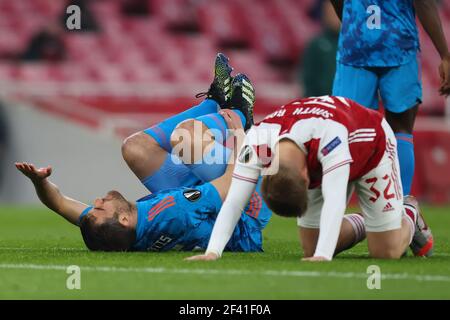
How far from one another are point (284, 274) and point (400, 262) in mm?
991

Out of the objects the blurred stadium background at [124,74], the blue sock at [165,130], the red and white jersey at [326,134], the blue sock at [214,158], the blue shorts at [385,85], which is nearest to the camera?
the red and white jersey at [326,134]

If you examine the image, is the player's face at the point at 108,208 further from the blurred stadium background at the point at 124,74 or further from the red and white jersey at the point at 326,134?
the blurred stadium background at the point at 124,74

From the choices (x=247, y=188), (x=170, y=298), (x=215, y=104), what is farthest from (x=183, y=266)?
(x=215, y=104)

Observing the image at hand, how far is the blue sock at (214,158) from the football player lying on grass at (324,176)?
0.84 meters

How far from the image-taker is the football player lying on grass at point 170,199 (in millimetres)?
6750

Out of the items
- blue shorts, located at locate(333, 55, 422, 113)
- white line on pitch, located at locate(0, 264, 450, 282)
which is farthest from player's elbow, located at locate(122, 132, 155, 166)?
white line on pitch, located at locate(0, 264, 450, 282)

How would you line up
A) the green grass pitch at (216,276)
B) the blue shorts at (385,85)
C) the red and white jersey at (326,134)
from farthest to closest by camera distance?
the blue shorts at (385,85) < the red and white jersey at (326,134) < the green grass pitch at (216,276)

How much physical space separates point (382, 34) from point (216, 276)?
2610 mm

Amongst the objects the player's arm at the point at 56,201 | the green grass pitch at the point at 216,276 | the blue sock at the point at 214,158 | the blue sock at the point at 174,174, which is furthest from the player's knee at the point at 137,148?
the green grass pitch at the point at 216,276

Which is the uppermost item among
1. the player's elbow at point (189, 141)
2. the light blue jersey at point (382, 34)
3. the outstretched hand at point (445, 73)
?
the light blue jersey at point (382, 34)

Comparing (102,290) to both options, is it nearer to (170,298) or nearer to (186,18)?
(170,298)

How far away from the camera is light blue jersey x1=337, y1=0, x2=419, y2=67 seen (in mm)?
7332

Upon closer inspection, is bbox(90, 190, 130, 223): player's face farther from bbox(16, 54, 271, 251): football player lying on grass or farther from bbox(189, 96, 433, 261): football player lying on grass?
bbox(189, 96, 433, 261): football player lying on grass

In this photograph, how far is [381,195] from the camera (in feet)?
20.6
